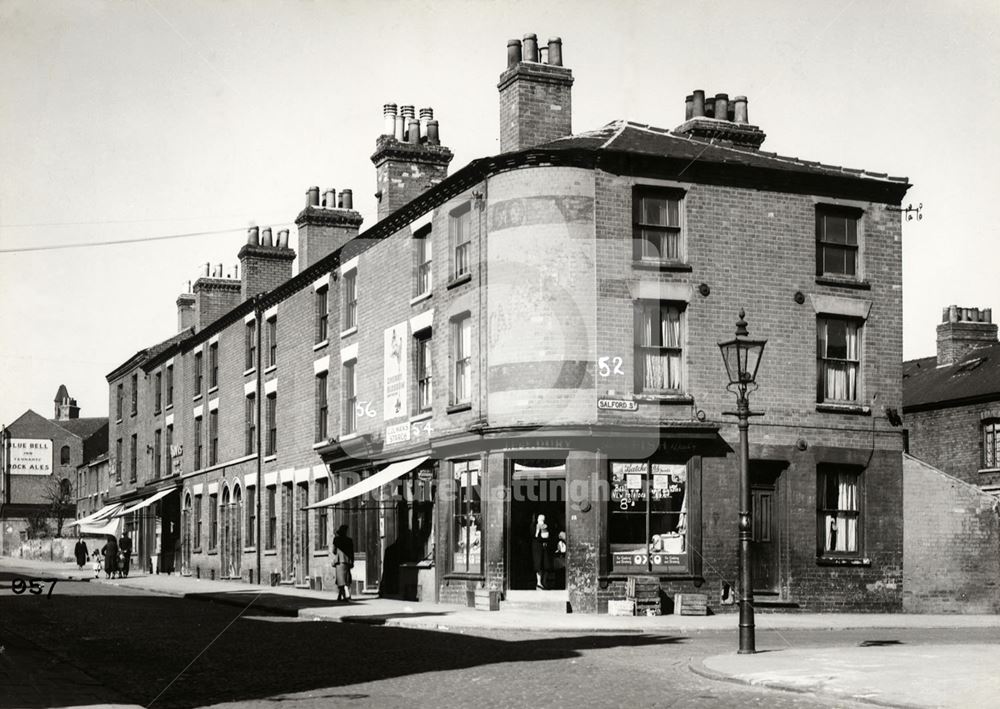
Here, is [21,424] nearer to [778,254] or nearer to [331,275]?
[331,275]

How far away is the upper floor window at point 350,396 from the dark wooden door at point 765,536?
1070 cm

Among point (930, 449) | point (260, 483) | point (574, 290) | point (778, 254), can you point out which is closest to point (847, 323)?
point (778, 254)

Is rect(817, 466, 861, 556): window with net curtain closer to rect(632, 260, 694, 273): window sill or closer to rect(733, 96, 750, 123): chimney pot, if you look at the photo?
rect(632, 260, 694, 273): window sill

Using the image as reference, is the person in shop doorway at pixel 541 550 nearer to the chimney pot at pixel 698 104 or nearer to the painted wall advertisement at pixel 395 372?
the painted wall advertisement at pixel 395 372

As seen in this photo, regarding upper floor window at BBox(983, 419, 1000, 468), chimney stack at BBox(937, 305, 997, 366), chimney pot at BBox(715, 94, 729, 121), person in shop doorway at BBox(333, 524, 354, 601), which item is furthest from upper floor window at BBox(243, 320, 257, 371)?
chimney stack at BBox(937, 305, 997, 366)

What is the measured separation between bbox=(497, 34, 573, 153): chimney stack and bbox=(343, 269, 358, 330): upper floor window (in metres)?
7.18

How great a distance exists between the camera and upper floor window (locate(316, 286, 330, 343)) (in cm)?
3291

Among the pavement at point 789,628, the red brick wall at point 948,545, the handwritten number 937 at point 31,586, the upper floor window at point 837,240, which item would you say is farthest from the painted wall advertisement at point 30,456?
the red brick wall at point 948,545

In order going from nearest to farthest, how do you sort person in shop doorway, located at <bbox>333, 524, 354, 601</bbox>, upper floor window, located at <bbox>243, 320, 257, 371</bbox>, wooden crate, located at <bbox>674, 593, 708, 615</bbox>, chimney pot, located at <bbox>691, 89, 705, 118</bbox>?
wooden crate, located at <bbox>674, 593, 708, 615</bbox> → person in shop doorway, located at <bbox>333, 524, 354, 601</bbox> → chimney pot, located at <bbox>691, 89, 705, 118</bbox> → upper floor window, located at <bbox>243, 320, 257, 371</bbox>

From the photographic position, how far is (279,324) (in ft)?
120

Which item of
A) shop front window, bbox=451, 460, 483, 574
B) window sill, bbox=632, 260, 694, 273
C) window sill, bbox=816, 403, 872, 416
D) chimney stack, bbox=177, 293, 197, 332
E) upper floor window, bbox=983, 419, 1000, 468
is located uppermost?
chimney stack, bbox=177, 293, 197, 332

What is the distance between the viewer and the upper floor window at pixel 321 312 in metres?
32.9

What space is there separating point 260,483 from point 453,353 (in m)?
13.6

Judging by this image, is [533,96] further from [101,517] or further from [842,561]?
[101,517]
